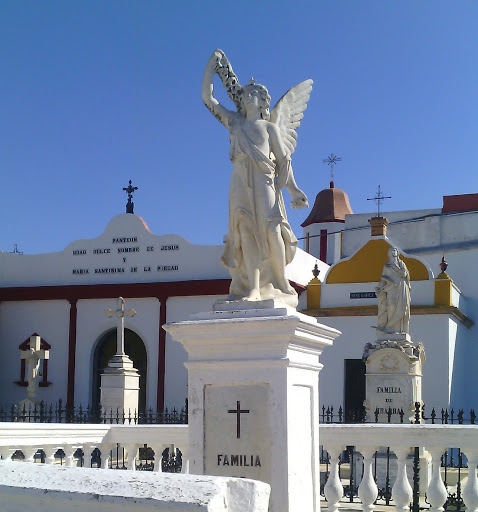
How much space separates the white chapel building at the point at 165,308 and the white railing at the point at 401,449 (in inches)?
572

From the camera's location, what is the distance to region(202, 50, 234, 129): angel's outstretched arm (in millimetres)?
5469

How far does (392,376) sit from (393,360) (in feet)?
1.03

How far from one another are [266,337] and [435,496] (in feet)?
6.08

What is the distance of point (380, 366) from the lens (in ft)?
48.3

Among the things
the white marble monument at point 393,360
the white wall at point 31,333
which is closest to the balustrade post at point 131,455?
the white marble monument at point 393,360

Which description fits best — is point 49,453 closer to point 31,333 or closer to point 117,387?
point 117,387

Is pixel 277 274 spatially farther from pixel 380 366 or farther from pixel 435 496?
pixel 380 366

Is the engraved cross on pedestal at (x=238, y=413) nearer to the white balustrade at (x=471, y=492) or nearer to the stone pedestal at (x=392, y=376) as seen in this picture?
the white balustrade at (x=471, y=492)

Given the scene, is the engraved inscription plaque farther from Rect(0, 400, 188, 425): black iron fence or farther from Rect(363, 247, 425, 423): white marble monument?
Rect(363, 247, 425, 423): white marble monument

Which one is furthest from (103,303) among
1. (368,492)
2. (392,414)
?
(368,492)

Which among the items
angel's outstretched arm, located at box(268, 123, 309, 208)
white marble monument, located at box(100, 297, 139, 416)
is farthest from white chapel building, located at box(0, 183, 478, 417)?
angel's outstretched arm, located at box(268, 123, 309, 208)

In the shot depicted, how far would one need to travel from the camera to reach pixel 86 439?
6.65 m

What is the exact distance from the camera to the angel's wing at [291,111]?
5547 mm

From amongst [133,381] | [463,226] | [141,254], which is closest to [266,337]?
[133,381]
